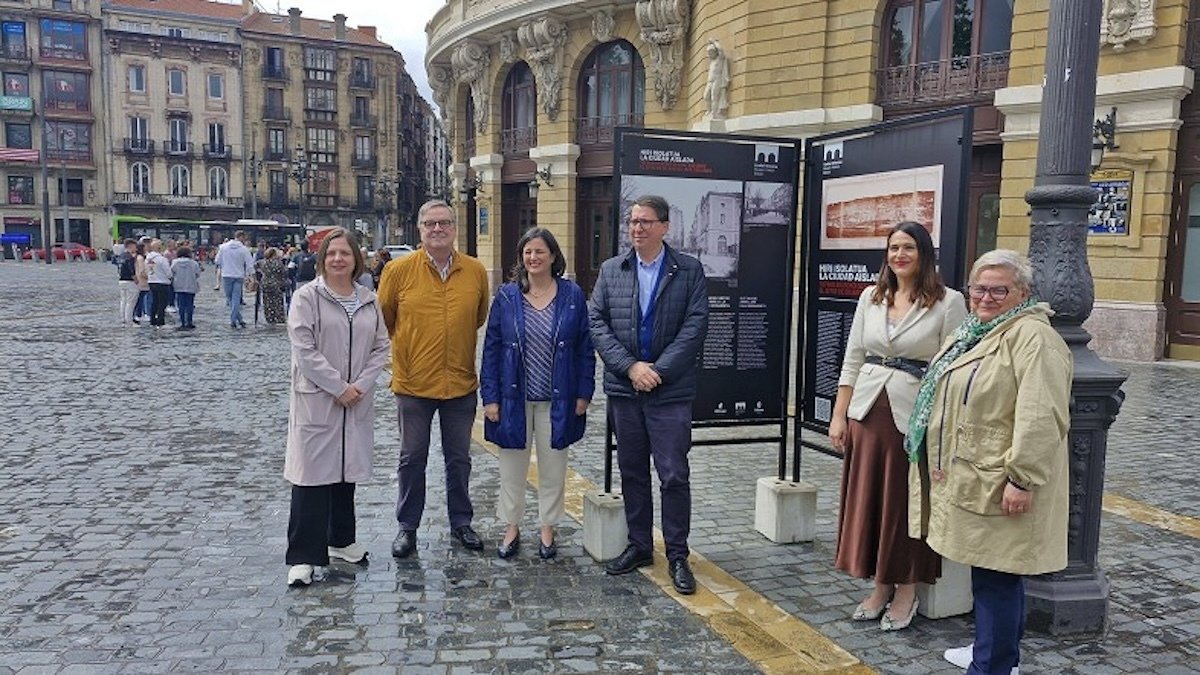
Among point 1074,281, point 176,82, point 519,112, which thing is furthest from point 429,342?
point 176,82

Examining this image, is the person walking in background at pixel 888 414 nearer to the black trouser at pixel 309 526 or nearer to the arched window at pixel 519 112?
the black trouser at pixel 309 526

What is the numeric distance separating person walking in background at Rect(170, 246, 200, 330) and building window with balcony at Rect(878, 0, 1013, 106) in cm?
1374

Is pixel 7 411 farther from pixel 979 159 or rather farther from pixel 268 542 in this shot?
pixel 979 159

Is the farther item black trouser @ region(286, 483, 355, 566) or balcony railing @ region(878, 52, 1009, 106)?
balcony railing @ region(878, 52, 1009, 106)

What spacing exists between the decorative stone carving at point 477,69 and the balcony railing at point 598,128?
4583 mm

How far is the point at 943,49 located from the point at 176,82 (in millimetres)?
67263

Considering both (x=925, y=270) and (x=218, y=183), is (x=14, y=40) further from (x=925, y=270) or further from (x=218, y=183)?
(x=925, y=270)

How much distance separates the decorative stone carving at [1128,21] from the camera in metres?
13.6

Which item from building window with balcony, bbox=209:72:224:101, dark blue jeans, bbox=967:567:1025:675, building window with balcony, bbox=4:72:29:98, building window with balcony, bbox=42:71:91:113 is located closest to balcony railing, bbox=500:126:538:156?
dark blue jeans, bbox=967:567:1025:675

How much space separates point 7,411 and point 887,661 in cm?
887

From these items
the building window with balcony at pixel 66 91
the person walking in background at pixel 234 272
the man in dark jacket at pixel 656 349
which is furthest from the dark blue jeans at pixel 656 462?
the building window with balcony at pixel 66 91

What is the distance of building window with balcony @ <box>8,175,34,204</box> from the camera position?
65062 millimetres

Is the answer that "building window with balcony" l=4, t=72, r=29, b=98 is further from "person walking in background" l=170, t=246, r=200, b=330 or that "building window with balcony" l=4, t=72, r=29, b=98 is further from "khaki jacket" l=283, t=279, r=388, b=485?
"khaki jacket" l=283, t=279, r=388, b=485

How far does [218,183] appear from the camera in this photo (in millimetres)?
70938
